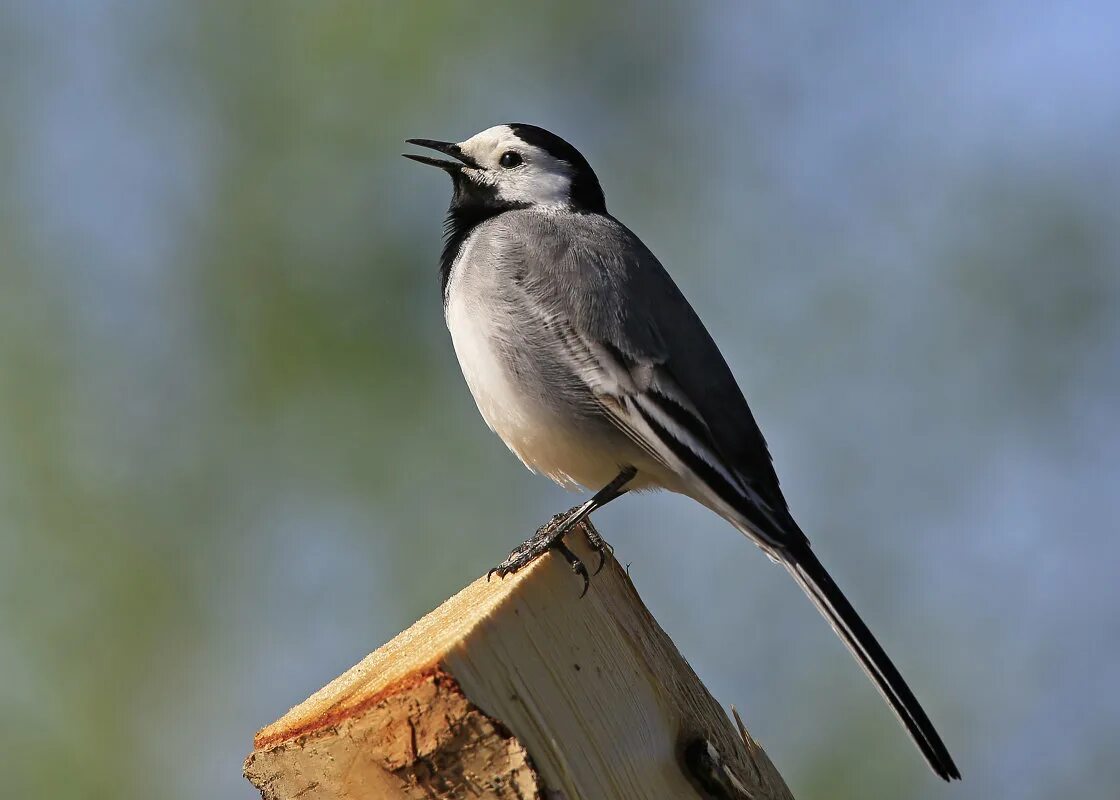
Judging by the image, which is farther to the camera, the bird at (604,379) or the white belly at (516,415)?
the white belly at (516,415)

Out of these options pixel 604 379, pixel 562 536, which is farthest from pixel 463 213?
pixel 562 536

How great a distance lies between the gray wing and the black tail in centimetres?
22

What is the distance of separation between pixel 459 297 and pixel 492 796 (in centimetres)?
251

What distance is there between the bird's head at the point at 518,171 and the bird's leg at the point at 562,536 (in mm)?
1511

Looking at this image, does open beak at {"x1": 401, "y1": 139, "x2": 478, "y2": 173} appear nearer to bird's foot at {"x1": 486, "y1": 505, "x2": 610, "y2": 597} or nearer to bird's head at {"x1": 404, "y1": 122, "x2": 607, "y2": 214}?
bird's head at {"x1": 404, "y1": 122, "x2": 607, "y2": 214}

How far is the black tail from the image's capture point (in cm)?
322

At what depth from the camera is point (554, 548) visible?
3.25m

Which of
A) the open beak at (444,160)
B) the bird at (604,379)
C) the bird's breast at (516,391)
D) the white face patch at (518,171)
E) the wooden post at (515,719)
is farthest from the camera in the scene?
the open beak at (444,160)

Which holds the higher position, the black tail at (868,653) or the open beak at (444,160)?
the open beak at (444,160)

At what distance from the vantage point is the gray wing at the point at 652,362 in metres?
3.97

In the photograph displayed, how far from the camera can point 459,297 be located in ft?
14.9

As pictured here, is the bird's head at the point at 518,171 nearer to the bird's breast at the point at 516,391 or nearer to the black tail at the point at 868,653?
the bird's breast at the point at 516,391

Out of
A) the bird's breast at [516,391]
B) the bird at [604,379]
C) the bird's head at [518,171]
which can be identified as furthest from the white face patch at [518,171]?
the bird's breast at [516,391]

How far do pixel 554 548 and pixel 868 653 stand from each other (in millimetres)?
942
